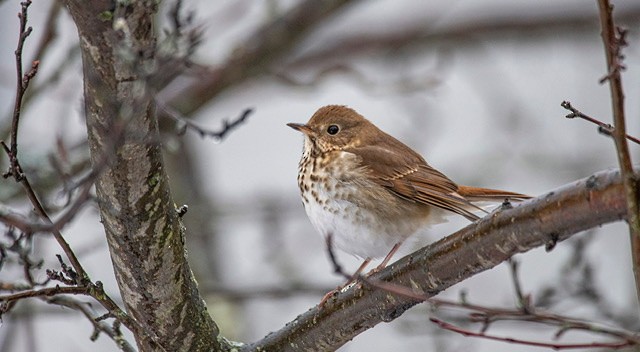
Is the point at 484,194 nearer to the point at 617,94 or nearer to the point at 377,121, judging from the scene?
the point at 617,94

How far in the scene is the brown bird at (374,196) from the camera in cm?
404

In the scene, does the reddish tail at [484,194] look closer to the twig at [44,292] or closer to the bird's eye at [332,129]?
the bird's eye at [332,129]

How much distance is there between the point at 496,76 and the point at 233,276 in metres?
3.29

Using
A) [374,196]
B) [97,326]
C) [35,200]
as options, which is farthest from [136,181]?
[374,196]

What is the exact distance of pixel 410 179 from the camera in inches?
169

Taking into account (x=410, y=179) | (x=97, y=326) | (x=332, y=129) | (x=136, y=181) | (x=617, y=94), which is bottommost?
(x=617, y=94)

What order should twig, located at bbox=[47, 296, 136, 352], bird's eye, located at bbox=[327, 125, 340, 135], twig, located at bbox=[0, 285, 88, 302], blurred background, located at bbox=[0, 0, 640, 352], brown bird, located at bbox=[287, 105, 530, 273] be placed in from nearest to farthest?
twig, located at bbox=[0, 285, 88, 302] → twig, located at bbox=[47, 296, 136, 352] → brown bird, located at bbox=[287, 105, 530, 273] → bird's eye, located at bbox=[327, 125, 340, 135] → blurred background, located at bbox=[0, 0, 640, 352]

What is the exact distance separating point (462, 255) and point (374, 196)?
4.85 feet

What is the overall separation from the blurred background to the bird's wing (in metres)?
0.66

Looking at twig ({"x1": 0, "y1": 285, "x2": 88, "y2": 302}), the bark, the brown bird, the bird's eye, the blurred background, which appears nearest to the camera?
the bark

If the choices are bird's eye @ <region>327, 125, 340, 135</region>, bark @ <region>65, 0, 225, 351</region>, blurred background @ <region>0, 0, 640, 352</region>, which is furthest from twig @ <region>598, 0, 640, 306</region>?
bird's eye @ <region>327, 125, 340, 135</region>

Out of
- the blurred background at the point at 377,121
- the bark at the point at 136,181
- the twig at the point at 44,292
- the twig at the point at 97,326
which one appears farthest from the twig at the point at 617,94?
the blurred background at the point at 377,121

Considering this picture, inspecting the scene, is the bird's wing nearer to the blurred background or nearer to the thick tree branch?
the blurred background

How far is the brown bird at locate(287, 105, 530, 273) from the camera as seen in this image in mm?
4039
